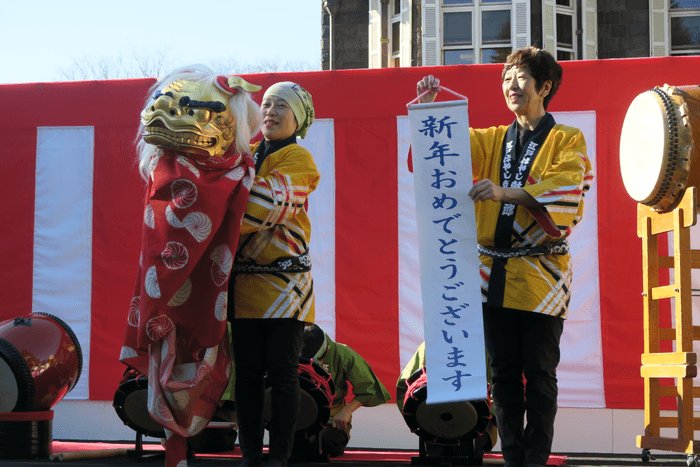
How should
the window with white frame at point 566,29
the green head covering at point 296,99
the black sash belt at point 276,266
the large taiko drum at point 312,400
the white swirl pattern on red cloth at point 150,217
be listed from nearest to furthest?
1. the white swirl pattern on red cloth at point 150,217
2. the black sash belt at point 276,266
3. the green head covering at point 296,99
4. the large taiko drum at point 312,400
5. the window with white frame at point 566,29

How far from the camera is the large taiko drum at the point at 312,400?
2891 millimetres

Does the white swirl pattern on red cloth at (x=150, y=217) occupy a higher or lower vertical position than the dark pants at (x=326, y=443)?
higher

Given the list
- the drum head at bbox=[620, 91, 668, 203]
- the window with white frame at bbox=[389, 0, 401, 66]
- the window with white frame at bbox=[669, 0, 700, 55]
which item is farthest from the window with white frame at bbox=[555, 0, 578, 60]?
the drum head at bbox=[620, 91, 668, 203]

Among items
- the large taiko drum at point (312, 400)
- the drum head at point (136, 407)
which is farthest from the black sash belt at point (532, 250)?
the drum head at point (136, 407)

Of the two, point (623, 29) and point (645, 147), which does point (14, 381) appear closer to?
point (645, 147)

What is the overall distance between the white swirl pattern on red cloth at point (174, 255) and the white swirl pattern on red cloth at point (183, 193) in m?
0.11

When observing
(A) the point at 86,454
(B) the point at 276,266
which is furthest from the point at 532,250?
(A) the point at 86,454

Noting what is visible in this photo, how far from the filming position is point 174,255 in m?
2.08

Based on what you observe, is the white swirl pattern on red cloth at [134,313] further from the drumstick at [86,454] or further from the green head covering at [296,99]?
the drumstick at [86,454]

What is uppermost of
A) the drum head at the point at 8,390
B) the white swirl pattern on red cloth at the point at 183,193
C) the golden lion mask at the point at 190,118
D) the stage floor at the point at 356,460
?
the golden lion mask at the point at 190,118

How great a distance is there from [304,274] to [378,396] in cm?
110

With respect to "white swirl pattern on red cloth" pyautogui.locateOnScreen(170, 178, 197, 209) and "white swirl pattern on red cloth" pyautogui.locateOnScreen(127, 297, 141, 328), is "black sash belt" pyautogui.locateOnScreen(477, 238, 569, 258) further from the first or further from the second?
"white swirl pattern on red cloth" pyautogui.locateOnScreen(127, 297, 141, 328)

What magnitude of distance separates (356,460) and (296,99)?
153cm

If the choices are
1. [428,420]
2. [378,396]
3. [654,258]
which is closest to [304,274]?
[428,420]
